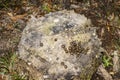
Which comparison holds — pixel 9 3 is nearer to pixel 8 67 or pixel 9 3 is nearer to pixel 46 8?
pixel 46 8

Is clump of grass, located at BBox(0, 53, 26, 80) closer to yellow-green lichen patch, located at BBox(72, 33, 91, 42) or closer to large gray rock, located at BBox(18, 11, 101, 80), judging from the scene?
large gray rock, located at BBox(18, 11, 101, 80)

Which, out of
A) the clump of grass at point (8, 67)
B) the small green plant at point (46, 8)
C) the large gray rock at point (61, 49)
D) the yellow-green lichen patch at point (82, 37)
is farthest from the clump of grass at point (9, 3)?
the yellow-green lichen patch at point (82, 37)

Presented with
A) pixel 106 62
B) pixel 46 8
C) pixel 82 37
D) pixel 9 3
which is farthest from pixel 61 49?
pixel 9 3

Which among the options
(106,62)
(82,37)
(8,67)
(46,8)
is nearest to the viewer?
(82,37)

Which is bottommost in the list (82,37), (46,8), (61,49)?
(61,49)

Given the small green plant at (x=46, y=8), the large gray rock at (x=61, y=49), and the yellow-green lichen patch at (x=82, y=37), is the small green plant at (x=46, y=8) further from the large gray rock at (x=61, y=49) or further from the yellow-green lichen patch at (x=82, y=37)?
the yellow-green lichen patch at (x=82, y=37)

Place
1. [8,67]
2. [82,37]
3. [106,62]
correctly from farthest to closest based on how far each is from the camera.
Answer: [106,62], [8,67], [82,37]

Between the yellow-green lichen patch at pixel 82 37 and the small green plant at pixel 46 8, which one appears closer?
the yellow-green lichen patch at pixel 82 37

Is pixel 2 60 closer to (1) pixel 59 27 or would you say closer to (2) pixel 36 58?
(2) pixel 36 58

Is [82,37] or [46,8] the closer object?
[82,37]
